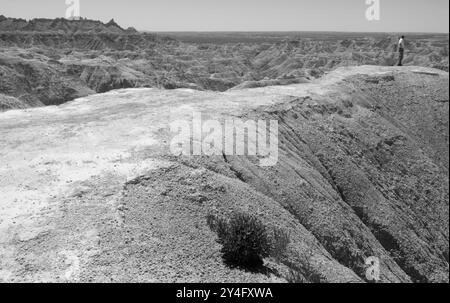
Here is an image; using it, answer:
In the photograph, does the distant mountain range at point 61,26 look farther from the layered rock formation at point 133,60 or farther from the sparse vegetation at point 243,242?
the sparse vegetation at point 243,242

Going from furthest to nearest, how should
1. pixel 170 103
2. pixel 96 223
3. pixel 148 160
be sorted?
pixel 170 103
pixel 148 160
pixel 96 223

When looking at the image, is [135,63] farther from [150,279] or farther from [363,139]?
[150,279]

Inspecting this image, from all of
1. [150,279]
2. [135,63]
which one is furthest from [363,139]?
[135,63]

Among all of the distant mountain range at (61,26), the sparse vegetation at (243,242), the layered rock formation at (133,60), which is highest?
the distant mountain range at (61,26)

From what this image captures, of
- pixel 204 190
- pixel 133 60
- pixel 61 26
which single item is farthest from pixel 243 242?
Answer: pixel 61 26

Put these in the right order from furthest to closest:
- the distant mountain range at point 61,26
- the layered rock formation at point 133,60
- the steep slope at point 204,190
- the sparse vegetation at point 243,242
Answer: the distant mountain range at point 61,26 → the layered rock formation at point 133,60 → the sparse vegetation at point 243,242 → the steep slope at point 204,190

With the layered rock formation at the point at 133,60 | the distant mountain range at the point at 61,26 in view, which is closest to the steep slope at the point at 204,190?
the layered rock formation at the point at 133,60

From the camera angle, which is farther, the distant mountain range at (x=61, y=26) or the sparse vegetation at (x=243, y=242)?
the distant mountain range at (x=61, y=26)

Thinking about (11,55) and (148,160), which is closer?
(148,160)
